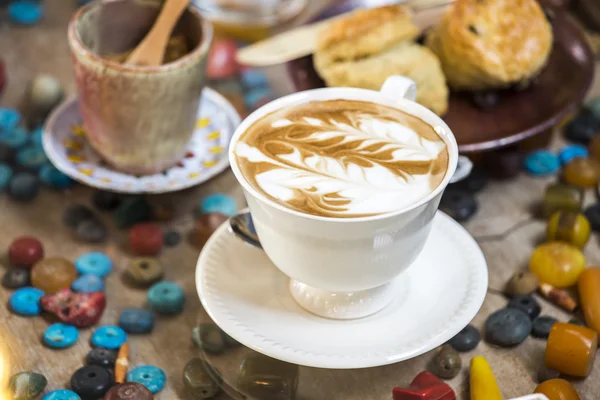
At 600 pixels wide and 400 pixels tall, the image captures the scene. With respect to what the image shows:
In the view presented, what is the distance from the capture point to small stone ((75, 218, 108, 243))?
1.02 metres

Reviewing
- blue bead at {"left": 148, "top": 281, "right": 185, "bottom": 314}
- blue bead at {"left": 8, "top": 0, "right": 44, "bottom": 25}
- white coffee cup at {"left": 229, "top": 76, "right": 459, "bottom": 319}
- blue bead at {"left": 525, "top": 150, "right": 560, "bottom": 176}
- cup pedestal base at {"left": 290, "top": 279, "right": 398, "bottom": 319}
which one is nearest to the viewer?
white coffee cup at {"left": 229, "top": 76, "right": 459, "bottom": 319}

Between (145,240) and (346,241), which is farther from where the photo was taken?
(145,240)

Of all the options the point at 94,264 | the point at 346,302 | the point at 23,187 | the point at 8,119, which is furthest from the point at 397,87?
the point at 8,119

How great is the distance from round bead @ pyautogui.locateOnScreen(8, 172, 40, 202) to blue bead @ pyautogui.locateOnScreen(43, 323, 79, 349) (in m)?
0.27

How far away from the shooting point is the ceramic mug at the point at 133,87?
3.22ft

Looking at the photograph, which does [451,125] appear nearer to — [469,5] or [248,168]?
[469,5]

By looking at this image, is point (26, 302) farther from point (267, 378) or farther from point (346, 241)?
point (346, 241)

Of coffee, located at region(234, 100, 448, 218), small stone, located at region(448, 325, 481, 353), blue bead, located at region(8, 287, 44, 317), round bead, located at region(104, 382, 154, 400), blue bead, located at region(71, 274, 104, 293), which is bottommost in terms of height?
small stone, located at region(448, 325, 481, 353)

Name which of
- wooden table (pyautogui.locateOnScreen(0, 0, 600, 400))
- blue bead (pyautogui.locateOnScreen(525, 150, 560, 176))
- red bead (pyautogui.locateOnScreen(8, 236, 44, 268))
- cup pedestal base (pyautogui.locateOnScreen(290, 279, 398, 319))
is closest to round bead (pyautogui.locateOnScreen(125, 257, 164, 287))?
wooden table (pyautogui.locateOnScreen(0, 0, 600, 400))

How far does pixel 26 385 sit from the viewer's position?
0.80m

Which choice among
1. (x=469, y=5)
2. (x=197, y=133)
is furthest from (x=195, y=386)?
(x=469, y=5)

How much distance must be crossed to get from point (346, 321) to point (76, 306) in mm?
Result: 320

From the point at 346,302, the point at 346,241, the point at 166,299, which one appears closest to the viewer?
the point at 346,241

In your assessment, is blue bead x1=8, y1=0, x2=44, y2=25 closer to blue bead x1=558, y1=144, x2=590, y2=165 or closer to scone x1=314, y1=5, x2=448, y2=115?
scone x1=314, y1=5, x2=448, y2=115
